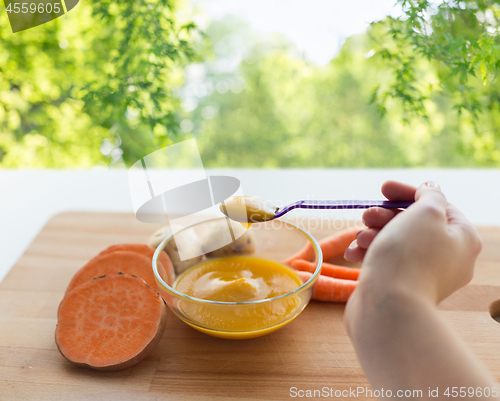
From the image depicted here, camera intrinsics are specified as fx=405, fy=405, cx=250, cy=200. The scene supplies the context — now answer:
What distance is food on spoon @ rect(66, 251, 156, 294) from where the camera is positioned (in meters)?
1.15

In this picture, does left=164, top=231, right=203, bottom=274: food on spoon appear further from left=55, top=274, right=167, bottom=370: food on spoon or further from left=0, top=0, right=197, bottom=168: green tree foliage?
left=0, top=0, right=197, bottom=168: green tree foliage

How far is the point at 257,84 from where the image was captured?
19.2ft

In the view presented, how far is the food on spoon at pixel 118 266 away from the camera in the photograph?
115 cm

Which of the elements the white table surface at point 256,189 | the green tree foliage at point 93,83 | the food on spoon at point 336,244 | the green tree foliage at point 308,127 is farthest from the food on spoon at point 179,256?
the green tree foliage at point 308,127

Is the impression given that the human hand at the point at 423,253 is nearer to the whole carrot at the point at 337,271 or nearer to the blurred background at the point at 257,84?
the whole carrot at the point at 337,271

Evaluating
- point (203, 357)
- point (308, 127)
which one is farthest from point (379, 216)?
point (308, 127)

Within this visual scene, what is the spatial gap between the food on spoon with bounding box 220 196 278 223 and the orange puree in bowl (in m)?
0.15

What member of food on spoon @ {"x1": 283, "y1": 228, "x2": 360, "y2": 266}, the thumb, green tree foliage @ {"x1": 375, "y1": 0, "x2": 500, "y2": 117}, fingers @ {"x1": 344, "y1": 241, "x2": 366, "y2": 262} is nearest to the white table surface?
food on spoon @ {"x1": 283, "y1": 228, "x2": 360, "y2": 266}

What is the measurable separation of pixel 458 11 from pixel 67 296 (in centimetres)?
163

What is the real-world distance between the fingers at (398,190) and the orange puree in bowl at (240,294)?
1.08 ft

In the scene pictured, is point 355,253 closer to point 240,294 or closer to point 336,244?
point 240,294

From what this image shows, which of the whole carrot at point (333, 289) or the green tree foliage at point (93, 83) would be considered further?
the green tree foliage at point (93, 83)

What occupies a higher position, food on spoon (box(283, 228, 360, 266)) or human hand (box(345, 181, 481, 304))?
human hand (box(345, 181, 481, 304))

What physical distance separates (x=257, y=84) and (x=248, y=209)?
509 cm
